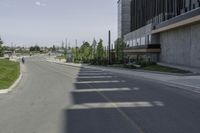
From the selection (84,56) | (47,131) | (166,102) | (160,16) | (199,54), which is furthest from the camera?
(84,56)

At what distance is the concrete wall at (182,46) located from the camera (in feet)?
156

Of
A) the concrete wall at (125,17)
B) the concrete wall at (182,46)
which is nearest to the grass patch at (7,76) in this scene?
the concrete wall at (182,46)

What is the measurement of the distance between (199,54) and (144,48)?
92.4 feet

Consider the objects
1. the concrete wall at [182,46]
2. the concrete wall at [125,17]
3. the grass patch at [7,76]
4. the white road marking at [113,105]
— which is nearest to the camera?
the white road marking at [113,105]

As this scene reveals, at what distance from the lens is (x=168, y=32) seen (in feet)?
204

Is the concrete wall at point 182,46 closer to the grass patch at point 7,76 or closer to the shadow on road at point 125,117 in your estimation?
the grass patch at point 7,76

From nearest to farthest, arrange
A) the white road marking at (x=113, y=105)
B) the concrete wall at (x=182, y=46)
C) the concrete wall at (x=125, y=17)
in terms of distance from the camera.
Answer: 1. the white road marking at (x=113, y=105)
2. the concrete wall at (x=182, y=46)
3. the concrete wall at (x=125, y=17)

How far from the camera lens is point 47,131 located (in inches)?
387

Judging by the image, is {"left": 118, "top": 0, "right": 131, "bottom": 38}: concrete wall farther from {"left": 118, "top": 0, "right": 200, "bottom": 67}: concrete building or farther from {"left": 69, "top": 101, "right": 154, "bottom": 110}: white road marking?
{"left": 69, "top": 101, "right": 154, "bottom": 110}: white road marking

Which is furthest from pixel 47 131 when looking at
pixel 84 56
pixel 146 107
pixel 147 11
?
pixel 84 56

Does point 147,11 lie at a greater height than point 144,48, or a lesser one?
greater

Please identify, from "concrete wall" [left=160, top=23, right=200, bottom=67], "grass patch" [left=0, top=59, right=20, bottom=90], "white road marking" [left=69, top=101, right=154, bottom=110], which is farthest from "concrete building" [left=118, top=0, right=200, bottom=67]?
"white road marking" [left=69, top=101, right=154, bottom=110]

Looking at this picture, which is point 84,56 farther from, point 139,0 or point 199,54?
point 199,54

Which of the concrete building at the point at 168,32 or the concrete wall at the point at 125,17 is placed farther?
the concrete wall at the point at 125,17
